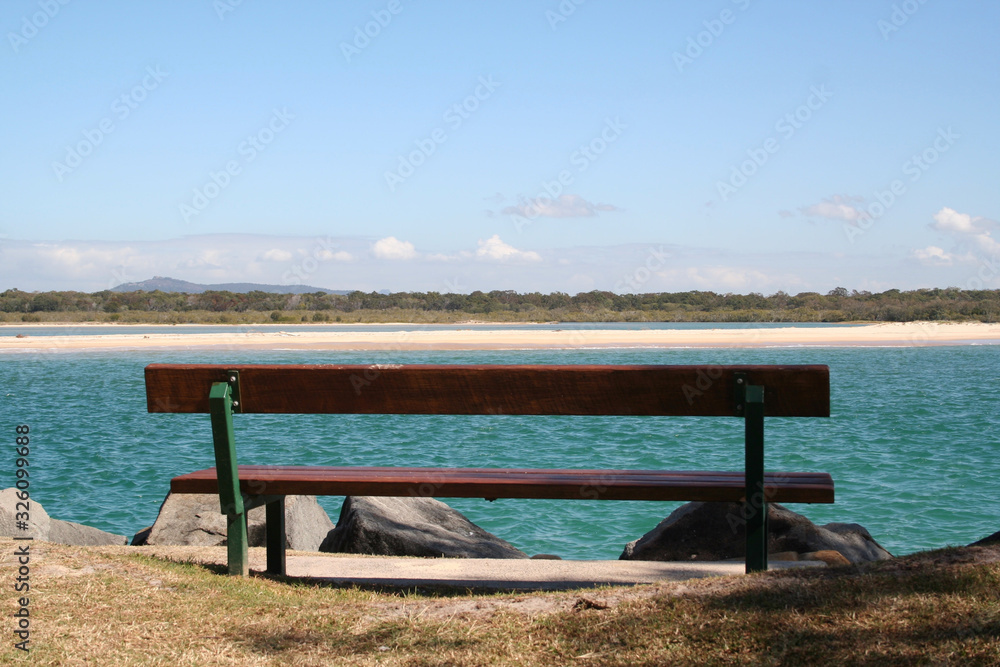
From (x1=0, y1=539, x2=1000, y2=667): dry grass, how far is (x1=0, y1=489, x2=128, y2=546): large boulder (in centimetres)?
323

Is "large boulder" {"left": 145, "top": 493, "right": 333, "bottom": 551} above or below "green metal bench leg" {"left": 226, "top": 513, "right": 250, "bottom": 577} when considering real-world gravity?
below

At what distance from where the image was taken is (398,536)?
242 inches

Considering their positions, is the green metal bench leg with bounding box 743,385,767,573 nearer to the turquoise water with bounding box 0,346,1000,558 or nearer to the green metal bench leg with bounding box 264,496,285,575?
the green metal bench leg with bounding box 264,496,285,575

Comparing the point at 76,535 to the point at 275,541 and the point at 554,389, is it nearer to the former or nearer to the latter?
the point at 275,541

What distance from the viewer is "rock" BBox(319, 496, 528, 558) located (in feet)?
19.9

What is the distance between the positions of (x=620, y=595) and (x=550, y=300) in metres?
95.3

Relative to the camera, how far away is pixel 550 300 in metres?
98.4

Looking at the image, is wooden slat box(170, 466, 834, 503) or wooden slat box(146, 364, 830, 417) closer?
wooden slat box(146, 364, 830, 417)

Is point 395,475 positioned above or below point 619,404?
below

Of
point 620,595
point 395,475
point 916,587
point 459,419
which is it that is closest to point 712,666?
point 620,595

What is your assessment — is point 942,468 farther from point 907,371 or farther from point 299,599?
point 907,371

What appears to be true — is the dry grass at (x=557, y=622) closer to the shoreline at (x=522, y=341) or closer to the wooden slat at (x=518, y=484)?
the wooden slat at (x=518, y=484)

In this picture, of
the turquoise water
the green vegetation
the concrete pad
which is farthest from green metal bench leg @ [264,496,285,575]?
the green vegetation

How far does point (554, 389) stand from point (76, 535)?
17.9ft
